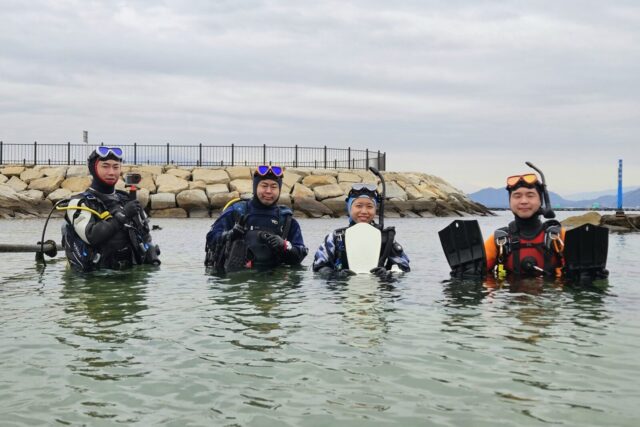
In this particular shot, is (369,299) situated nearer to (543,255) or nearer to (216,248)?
(543,255)

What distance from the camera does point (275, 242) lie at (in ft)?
32.7

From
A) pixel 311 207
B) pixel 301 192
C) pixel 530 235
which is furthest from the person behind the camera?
pixel 301 192

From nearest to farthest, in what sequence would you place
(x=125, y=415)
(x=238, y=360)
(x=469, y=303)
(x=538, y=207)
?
(x=125, y=415) → (x=238, y=360) → (x=469, y=303) → (x=538, y=207)

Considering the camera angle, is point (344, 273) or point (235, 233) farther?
point (235, 233)

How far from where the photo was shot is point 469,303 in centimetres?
774

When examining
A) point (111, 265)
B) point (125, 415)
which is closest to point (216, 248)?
point (111, 265)

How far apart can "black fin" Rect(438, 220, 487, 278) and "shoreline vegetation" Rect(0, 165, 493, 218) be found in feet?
87.6

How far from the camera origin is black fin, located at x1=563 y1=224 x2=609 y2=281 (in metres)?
8.83

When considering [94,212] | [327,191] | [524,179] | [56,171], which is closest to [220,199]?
[327,191]

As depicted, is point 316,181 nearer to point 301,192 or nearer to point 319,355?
point 301,192

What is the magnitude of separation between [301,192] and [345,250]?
1186 inches

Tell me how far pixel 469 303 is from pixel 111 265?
205 inches

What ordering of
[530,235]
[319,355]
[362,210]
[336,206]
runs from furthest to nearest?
[336,206], [362,210], [530,235], [319,355]

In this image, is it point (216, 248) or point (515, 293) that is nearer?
point (515, 293)
